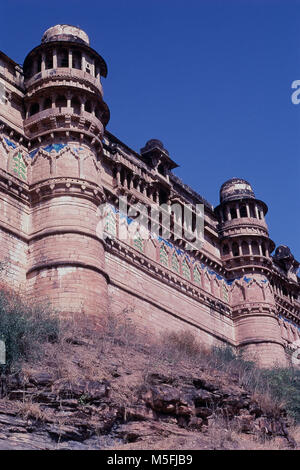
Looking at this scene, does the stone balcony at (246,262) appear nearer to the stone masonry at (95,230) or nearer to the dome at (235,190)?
the stone masonry at (95,230)

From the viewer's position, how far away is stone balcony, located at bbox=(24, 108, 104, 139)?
22.4 metres

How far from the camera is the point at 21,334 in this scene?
1305cm

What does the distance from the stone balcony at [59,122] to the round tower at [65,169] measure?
0.02m

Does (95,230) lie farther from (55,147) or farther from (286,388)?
(286,388)

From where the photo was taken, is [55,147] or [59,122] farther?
[59,122]

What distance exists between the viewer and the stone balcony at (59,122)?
73.5 ft

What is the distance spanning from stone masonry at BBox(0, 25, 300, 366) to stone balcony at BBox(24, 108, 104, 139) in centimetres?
5

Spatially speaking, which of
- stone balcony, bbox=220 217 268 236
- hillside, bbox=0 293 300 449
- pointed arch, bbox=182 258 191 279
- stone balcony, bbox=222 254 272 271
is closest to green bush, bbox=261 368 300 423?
hillside, bbox=0 293 300 449

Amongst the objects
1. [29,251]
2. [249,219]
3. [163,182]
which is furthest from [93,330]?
[249,219]

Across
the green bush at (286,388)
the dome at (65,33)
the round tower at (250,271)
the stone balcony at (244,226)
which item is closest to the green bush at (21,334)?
the green bush at (286,388)

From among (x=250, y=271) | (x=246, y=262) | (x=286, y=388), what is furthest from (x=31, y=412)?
(x=246, y=262)

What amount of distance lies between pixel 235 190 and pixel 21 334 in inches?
932
